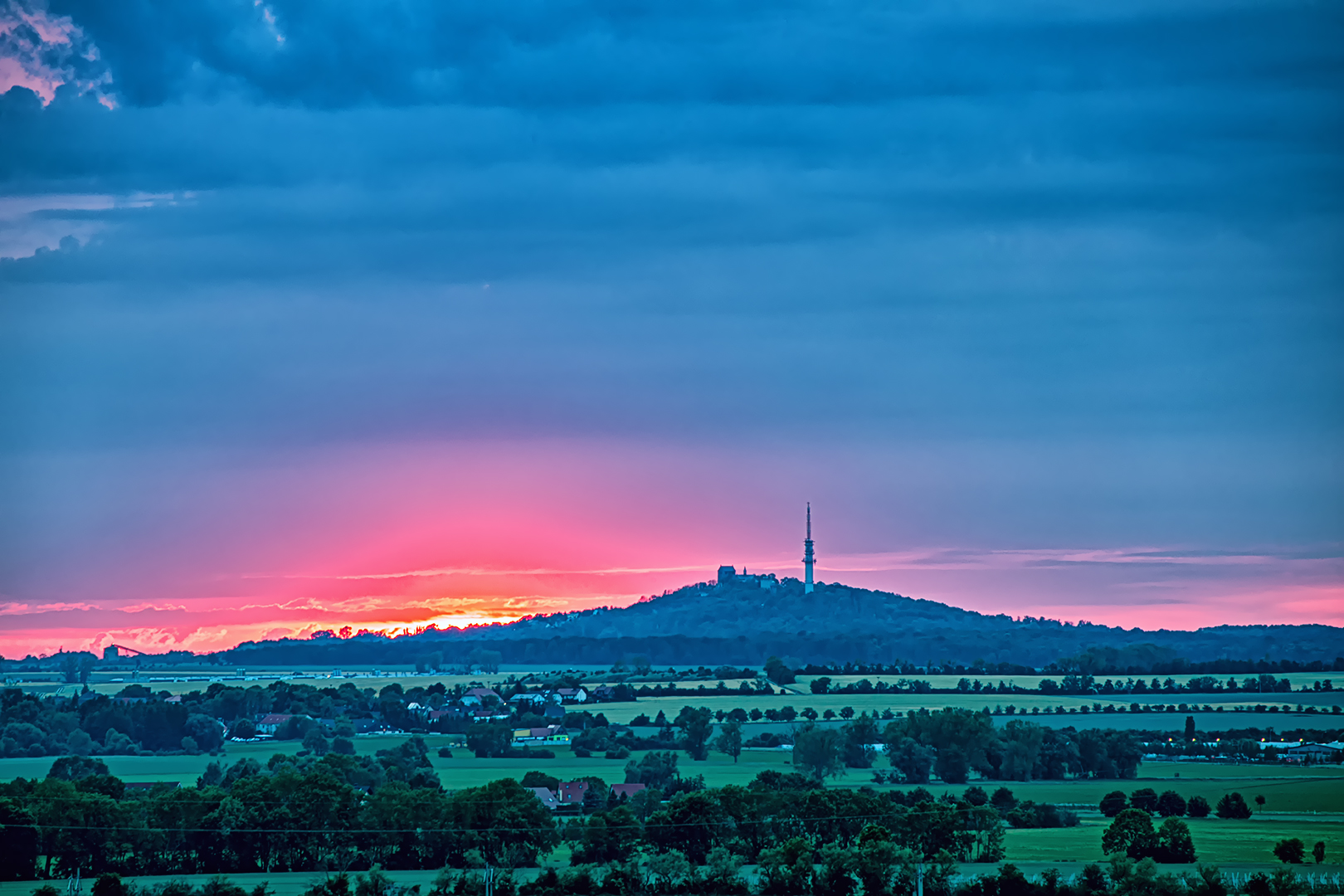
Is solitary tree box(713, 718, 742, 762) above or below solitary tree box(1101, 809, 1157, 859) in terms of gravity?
above

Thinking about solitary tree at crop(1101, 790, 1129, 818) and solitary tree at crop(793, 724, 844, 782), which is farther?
solitary tree at crop(793, 724, 844, 782)

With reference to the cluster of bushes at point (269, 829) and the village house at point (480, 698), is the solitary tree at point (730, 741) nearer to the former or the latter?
the cluster of bushes at point (269, 829)

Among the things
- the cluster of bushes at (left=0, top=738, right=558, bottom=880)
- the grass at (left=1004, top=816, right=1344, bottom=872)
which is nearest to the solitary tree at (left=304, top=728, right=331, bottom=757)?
the cluster of bushes at (left=0, top=738, right=558, bottom=880)

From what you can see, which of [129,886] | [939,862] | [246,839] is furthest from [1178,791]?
[129,886]

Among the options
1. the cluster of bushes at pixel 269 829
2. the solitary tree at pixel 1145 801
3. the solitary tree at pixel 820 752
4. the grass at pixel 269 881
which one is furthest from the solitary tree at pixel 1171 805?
the grass at pixel 269 881

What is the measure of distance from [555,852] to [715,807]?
7764mm

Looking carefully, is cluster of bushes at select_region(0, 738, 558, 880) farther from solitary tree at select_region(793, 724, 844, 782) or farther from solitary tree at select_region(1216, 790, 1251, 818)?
solitary tree at select_region(1216, 790, 1251, 818)

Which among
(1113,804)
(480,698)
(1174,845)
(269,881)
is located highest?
(480,698)

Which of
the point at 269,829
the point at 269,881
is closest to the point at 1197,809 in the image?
the point at 269,829

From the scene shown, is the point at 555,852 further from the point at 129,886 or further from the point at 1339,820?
the point at 1339,820

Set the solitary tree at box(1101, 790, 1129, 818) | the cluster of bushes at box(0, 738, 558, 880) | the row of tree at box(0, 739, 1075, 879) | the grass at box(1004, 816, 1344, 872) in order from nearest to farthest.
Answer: the grass at box(1004, 816, 1344, 872) < the cluster of bushes at box(0, 738, 558, 880) < the row of tree at box(0, 739, 1075, 879) < the solitary tree at box(1101, 790, 1129, 818)

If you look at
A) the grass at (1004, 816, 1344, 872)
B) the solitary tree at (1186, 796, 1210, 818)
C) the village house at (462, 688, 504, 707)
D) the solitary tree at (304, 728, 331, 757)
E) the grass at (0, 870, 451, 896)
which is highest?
the village house at (462, 688, 504, 707)

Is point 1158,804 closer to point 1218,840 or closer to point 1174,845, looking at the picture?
point 1218,840

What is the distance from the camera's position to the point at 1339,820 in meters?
79.6
